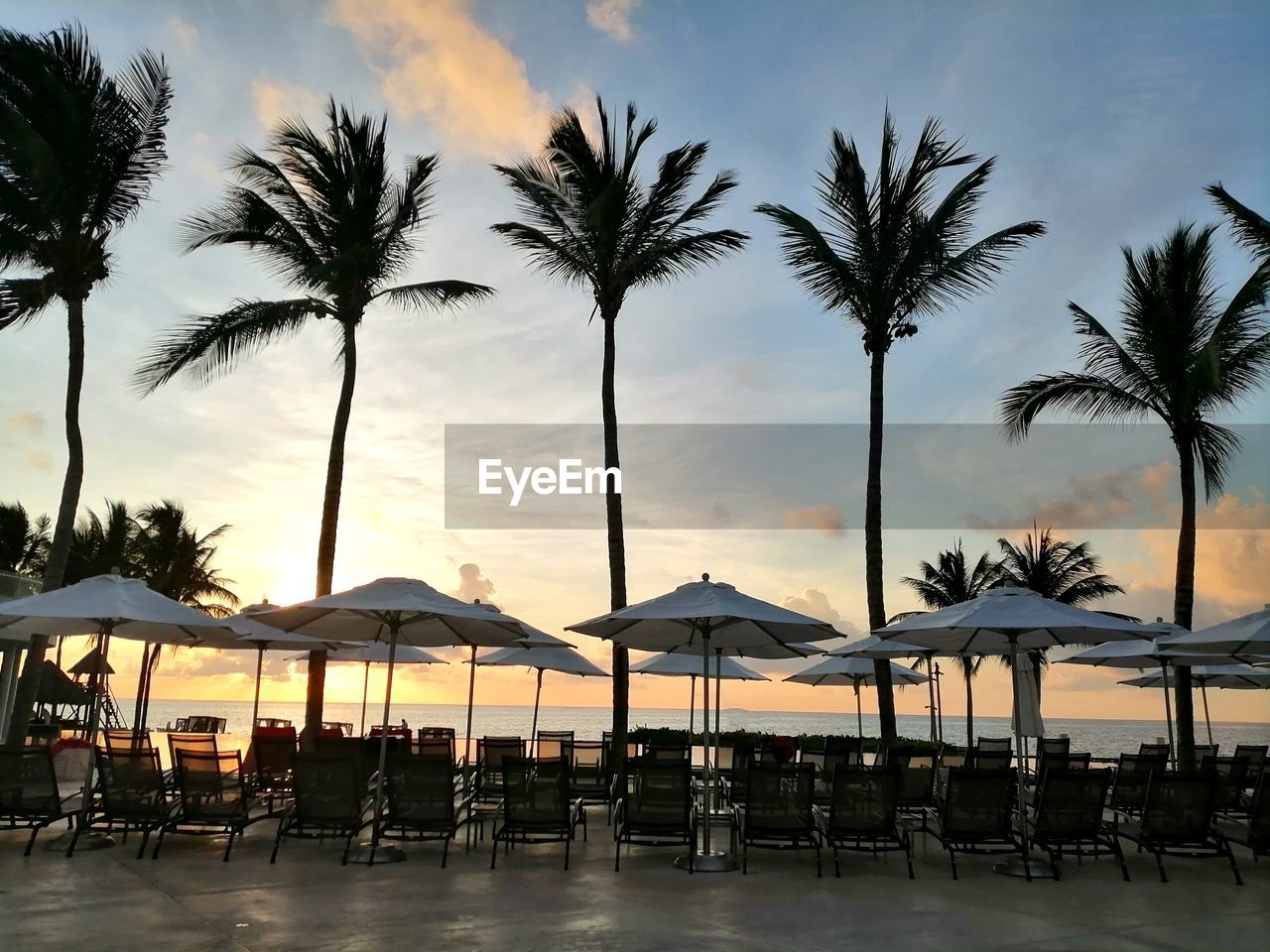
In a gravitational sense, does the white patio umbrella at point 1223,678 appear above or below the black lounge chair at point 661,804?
above

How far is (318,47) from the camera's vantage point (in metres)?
15.4

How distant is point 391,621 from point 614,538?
6.34m

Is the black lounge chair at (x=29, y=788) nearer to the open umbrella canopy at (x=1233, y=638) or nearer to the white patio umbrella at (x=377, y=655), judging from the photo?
the white patio umbrella at (x=377, y=655)

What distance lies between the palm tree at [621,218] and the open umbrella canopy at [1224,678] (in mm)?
10918

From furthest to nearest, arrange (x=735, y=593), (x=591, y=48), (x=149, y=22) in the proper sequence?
(x=591, y=48) → (x=149, y=22) → (x=735, y=593)

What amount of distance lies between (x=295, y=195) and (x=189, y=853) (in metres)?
10.9

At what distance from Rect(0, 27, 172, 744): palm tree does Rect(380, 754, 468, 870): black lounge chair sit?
7.74 m

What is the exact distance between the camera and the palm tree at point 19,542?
3303cm

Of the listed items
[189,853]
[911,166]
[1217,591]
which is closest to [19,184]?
[189,853]

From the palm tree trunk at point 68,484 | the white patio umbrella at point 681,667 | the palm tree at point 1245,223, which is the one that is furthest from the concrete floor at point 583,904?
the palm tree at point 1245,223

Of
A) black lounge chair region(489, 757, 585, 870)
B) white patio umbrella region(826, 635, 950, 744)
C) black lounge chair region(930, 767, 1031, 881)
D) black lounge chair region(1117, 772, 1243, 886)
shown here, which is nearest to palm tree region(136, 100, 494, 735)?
black lounge chair region(489, 757, 585, 870)

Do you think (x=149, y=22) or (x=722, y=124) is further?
(x=722, y=124)

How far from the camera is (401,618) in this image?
33.1 feet

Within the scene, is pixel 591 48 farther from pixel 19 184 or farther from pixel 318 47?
pixel 19 184
